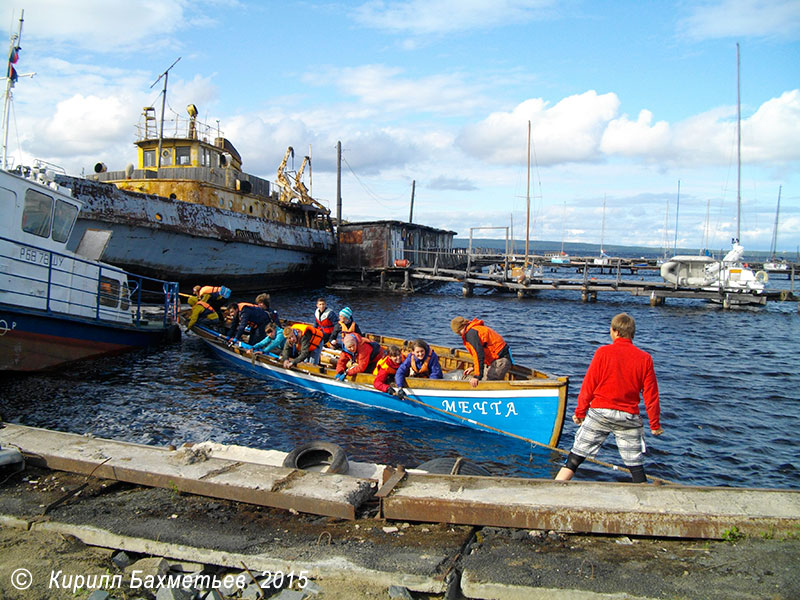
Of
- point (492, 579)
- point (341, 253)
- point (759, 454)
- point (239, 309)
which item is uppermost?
point (341, 253)

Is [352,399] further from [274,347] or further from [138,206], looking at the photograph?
[138,206]

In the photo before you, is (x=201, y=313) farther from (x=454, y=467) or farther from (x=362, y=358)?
(x=454, y=467)

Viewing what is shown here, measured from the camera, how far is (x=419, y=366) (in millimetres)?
10883

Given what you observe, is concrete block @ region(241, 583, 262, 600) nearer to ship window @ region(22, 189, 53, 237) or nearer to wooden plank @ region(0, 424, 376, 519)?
wooden plank @ region(0, 424, 376, 519)

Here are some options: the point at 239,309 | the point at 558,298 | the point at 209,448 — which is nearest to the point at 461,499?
the point at 209,448

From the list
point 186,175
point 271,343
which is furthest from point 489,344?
point 186,175

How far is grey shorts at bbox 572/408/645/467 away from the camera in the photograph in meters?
5.65

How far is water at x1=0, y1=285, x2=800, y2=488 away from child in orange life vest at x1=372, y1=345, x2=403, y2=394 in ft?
2.31

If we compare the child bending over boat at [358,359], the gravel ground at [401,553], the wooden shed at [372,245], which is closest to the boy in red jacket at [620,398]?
the gravel ground at [401,553]

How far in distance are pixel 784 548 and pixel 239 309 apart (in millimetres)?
14237

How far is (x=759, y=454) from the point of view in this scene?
32.6 feet

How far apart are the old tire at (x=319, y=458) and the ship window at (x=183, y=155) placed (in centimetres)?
2751

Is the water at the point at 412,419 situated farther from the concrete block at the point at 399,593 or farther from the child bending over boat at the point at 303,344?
the concrete block at the point at 399,593

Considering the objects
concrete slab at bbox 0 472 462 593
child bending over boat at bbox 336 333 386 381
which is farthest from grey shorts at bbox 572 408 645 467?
child bending over boat at bbox 336 333 386 381
